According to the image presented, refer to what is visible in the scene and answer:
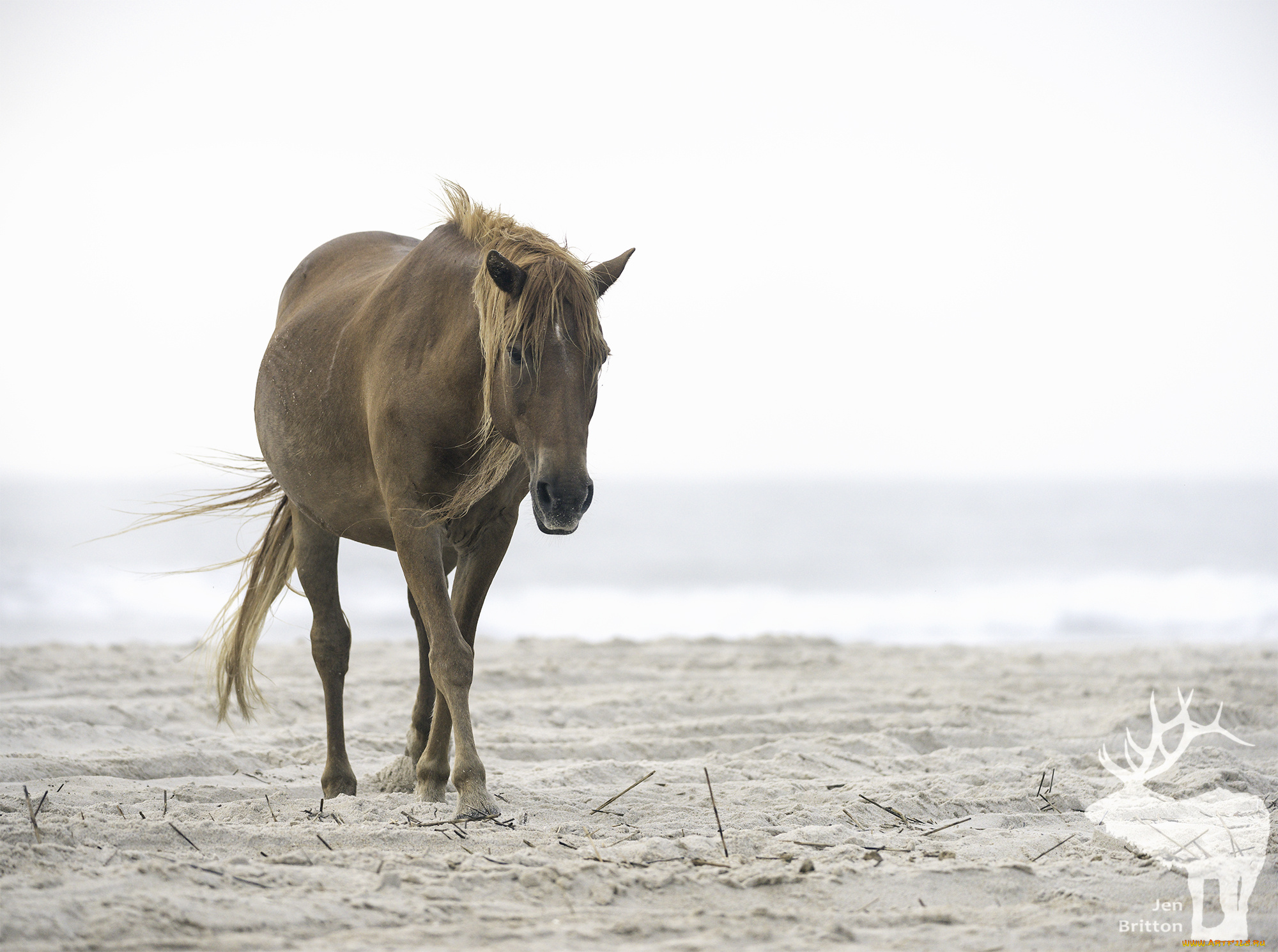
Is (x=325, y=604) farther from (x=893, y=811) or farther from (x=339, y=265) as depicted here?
(x=893, y=811)

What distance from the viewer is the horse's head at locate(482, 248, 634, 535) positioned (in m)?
2.68

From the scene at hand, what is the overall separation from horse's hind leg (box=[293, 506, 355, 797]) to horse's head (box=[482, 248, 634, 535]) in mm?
1448

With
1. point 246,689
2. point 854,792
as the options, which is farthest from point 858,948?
point 246,689

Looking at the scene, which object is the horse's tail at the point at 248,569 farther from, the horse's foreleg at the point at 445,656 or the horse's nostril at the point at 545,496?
the horse's nostril at the point at 545,496

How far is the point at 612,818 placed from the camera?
9.98 ft

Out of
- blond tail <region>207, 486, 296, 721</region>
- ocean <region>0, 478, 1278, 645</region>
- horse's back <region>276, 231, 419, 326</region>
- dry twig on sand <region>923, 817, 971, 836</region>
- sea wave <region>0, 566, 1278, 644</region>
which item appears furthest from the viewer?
ocean <region>0, 478, 1278, 645</region>

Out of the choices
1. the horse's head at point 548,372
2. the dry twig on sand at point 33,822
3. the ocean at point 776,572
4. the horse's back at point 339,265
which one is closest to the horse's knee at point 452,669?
the horse's head at point 548,372

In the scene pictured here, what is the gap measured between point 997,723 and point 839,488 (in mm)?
36629

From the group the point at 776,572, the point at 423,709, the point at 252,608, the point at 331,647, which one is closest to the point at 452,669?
the point at 423,709

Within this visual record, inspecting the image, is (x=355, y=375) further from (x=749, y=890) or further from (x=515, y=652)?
(x=515, y=652)

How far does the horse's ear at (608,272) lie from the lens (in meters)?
3.09

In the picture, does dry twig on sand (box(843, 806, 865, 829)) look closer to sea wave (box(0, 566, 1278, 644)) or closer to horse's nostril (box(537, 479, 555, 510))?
horse's nostril (box(537, 479, 555, 510))

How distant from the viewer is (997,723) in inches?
190

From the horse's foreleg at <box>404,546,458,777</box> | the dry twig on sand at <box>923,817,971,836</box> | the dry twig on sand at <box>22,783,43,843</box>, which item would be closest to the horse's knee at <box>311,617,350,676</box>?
the horse's foreleg at <box>404,546,458,777</box>
